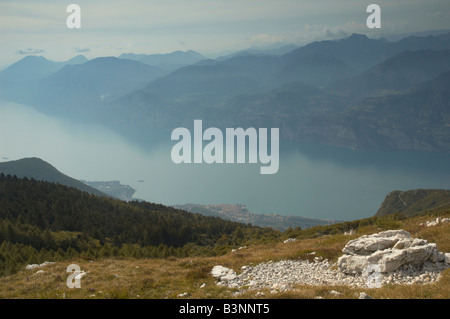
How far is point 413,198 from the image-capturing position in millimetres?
130250

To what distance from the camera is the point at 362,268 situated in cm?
1173

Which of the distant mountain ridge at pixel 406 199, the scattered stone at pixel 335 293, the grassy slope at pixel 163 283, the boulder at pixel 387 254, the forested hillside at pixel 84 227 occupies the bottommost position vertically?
the distant mountain ridge at pixel 406 199

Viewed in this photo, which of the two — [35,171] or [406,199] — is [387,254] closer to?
[406,199]

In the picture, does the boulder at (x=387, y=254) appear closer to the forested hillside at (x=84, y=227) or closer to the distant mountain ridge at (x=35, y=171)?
the forested hillside at (x=84, y=227)

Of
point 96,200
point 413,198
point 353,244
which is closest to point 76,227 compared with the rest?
point 96,200

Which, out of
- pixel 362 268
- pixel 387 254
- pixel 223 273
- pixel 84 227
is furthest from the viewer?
pixel 84 227

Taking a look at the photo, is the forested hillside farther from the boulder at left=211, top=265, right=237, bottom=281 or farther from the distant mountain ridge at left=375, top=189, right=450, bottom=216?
the distant mountain ridge at left=375, top=189, right=450, bottom=216

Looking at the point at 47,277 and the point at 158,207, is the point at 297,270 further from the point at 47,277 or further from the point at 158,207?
the point at 158,207

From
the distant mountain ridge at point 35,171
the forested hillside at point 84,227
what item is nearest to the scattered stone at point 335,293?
the forested hillside at point 84,227

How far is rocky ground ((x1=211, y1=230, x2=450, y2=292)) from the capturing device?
10883mm

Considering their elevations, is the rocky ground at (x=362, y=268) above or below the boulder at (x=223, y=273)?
above

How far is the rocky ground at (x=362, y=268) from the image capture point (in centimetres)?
1088

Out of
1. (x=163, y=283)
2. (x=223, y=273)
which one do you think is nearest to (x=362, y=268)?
(x=223, y=273)
